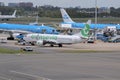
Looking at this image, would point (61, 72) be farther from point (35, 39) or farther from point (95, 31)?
point (95, 31)

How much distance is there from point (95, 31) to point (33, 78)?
312 feet

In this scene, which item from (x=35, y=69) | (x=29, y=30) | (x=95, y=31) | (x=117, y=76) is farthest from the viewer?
(x=95, y=31)

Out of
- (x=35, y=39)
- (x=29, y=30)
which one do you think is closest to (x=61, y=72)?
(x=35, y=39)

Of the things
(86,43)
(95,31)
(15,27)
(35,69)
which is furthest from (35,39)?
(35,69)

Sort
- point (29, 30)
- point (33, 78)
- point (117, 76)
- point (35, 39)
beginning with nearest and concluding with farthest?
point (33, 78)
point (117, 76)
point (35, 39)
point (29, 30)

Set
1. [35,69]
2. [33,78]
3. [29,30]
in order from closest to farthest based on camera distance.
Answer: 1. [33,78]
2. [35,69]
3. [29,30]

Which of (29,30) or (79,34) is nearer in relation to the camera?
(79,34)

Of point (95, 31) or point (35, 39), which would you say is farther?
point (95, 31)

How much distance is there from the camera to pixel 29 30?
12269 centimetres

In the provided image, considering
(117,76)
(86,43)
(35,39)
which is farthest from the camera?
(86,43)

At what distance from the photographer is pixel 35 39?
100875mm

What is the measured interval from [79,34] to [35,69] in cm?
5540

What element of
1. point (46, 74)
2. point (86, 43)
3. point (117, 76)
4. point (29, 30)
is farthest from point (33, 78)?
point (29, 30)

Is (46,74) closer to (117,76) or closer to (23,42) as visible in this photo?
(117,76)
